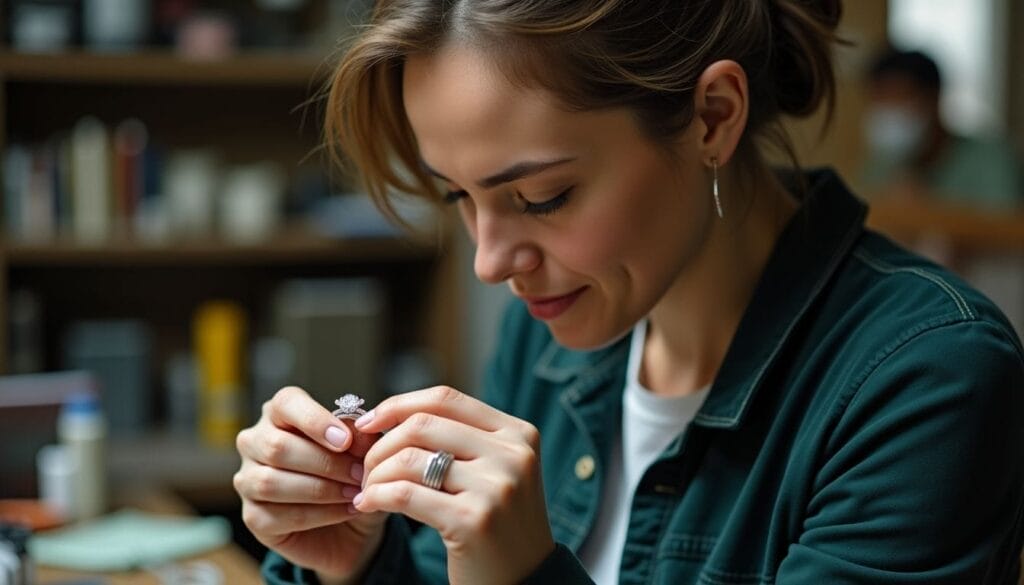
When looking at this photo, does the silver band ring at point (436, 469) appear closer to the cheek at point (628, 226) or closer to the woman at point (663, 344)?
the woman at point (663, 344)

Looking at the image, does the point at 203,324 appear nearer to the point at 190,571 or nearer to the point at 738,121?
the point at 190,571

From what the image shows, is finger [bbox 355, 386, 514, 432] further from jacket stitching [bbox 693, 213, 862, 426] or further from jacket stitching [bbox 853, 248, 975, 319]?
jacket stitching [bbox 853, 248, 975, 319]

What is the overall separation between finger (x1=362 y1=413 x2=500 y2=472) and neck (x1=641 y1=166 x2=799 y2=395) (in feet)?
1.11

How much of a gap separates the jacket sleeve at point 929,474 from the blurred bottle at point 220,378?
213cm

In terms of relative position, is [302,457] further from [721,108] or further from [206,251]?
[206,251]

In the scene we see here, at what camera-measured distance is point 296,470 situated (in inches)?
46.1

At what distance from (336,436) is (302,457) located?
48mm

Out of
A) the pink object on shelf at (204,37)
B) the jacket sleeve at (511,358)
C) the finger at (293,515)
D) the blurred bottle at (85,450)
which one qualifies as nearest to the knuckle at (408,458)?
the finger at (293,515)

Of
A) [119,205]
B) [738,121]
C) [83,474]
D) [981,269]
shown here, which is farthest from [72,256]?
[738,121]

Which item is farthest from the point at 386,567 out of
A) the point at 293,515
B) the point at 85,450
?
the point at 85,450

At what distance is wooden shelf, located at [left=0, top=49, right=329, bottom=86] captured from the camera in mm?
2857

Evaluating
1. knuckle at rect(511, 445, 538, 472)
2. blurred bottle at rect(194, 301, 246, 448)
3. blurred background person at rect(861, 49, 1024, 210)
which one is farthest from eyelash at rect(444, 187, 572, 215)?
blurred background person at rect(861, 49, 1024, 210)

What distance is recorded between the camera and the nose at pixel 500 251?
3.76ft

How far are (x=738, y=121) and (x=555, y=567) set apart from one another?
444 mm
